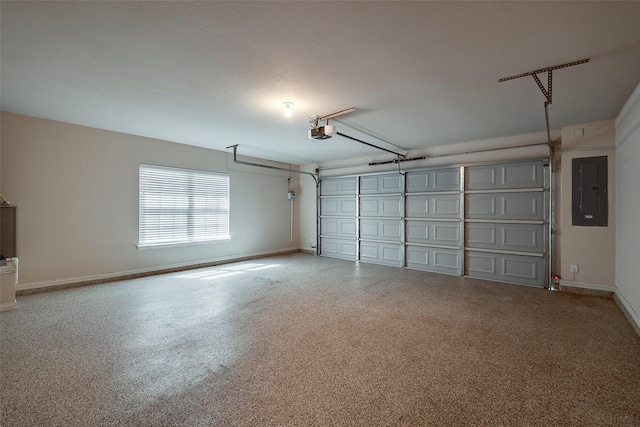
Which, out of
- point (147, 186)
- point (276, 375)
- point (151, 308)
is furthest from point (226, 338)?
point (147, 186)

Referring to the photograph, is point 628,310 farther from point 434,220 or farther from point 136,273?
point 136,273

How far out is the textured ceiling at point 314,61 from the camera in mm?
1938

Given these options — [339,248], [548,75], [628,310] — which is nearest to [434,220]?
[339,248]

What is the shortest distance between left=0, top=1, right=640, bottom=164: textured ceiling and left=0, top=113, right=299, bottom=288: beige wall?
0.44 meters

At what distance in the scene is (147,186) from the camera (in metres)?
5.35

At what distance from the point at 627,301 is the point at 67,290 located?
7.65 m

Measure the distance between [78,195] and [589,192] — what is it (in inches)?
310

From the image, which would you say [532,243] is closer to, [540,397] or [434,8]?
[540,397]

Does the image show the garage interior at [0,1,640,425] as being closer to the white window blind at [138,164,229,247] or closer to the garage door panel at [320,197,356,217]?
the white window blind at [138,164,229,247]

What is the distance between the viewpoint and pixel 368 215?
22.6ft

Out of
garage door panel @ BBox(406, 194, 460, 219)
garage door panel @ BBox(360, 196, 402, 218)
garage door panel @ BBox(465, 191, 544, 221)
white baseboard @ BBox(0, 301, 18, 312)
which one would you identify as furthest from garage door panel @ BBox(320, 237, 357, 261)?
white baseboard @ BBox(0, 301, 18, 312)

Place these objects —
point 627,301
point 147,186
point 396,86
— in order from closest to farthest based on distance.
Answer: point 396,86 → point 627,301 → point 147,186

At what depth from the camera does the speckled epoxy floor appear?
1.76 m

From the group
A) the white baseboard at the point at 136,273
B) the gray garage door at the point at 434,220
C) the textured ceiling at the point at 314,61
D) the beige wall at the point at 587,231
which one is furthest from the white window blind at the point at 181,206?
the beige wall at the point at 587,231
